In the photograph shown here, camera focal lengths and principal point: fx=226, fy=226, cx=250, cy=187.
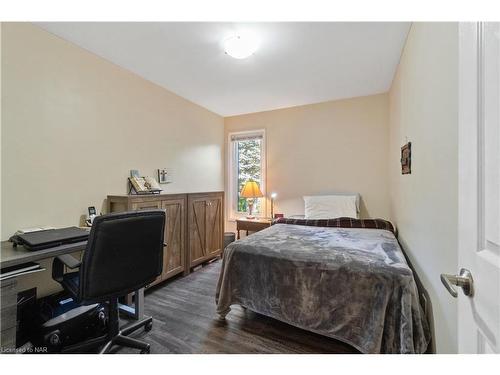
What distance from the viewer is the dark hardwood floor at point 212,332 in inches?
64.9

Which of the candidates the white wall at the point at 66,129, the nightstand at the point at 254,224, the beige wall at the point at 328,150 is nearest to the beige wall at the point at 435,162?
the beige wall at the point at 328,150

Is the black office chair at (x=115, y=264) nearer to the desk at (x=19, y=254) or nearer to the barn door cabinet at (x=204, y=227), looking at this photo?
the desk at (x=19, y=254)

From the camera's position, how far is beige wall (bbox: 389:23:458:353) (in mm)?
1075

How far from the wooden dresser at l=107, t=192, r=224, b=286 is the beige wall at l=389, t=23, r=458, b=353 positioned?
7.94 ft

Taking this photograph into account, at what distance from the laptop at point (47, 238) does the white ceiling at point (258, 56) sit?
1703 millimetres

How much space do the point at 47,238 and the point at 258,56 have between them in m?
2.40

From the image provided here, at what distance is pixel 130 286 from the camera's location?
4.97ft

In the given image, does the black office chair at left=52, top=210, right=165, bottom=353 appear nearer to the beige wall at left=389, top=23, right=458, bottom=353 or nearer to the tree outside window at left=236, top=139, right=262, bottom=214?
the beige wall at left=389, top=23, right=458, bottom=353

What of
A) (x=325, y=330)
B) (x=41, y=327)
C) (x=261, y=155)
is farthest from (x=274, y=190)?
(x=41, y=327)

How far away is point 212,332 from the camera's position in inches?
72.6

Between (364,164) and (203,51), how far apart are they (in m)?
2.76

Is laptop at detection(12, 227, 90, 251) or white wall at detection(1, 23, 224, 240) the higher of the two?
white wall at detection(1, 23, 224, 240)

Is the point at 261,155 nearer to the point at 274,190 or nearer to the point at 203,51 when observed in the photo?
the point at 274,190

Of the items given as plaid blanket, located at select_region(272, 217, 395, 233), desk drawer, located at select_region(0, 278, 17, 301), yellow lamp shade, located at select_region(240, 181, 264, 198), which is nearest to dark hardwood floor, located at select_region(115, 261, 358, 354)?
desk drawer, located at select_region(0, 278, 17, 301)
